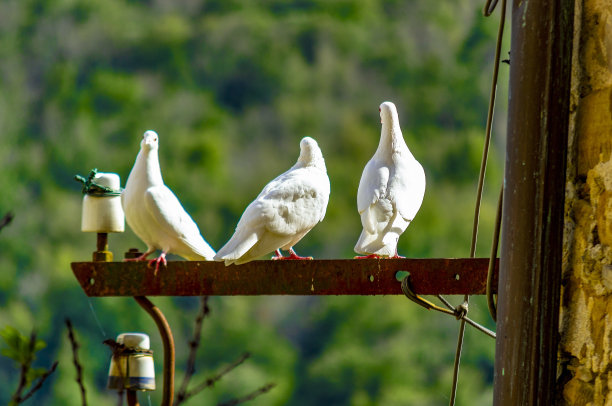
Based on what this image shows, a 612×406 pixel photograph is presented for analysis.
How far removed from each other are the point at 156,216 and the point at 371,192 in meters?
0.50

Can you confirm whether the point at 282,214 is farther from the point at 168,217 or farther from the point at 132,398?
the point at 132,398

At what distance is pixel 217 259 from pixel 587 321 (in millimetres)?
759

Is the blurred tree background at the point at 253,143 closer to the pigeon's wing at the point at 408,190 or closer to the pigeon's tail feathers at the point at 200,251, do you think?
the pigeon's tail feathers at the point at 200,251

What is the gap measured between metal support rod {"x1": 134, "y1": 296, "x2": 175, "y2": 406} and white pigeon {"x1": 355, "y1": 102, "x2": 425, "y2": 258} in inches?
16.9

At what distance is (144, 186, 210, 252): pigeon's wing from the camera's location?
2229 millimetres

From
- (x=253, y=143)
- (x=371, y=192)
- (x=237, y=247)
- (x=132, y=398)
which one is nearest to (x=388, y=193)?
(x=371, y=192)

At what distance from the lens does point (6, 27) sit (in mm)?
12242

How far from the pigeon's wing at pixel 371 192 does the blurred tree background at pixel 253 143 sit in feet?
26.9

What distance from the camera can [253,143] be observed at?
39.3 feet

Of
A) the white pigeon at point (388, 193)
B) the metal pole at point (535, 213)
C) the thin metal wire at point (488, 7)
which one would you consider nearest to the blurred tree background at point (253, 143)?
the white pigeon at point (388, 193)

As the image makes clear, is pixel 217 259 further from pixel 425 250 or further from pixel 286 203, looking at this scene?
pixel 425 250

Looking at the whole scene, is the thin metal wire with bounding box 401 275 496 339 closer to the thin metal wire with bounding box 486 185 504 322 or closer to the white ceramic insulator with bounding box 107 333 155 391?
the thin metal wire with bounding box 486 185 504 322

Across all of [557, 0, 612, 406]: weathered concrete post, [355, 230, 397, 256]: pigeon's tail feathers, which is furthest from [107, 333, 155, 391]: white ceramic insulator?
[557, 0, 612, 406]: weathered concrete post

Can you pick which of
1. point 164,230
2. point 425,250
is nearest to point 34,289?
point 425,250
